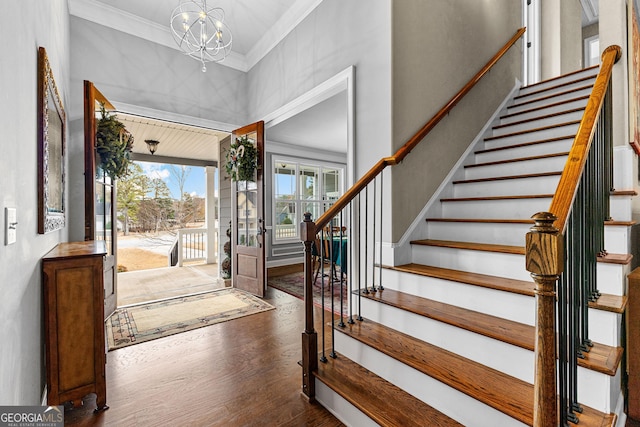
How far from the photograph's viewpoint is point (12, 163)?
1199mm

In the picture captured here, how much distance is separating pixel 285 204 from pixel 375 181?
3.87 m

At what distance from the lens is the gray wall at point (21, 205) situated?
111 cm

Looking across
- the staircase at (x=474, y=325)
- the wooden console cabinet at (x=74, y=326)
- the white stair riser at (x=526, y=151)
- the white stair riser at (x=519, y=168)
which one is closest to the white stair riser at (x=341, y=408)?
the staircase at (x=474, y=325)

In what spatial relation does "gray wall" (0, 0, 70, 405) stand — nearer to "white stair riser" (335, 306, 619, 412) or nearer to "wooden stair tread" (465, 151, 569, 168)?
"white stair riser" (335, 306, 619, 412)

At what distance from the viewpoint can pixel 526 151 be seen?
2.89 m

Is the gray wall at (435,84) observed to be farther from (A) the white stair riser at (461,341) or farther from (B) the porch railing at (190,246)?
(B) the porch railing at (190,246)

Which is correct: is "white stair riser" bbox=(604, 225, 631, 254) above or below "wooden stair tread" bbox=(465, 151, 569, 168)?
below

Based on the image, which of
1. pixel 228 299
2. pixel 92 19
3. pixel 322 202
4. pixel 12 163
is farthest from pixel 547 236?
pixel 322 202

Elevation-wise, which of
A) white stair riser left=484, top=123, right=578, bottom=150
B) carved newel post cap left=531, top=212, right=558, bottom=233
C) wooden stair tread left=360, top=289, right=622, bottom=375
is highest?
white stair riser left=484, top=123, right=578, bottom=150

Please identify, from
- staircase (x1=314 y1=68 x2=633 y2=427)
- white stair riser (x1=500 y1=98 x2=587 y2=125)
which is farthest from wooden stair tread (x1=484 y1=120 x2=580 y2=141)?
white stair riser (x1=500 y1=98 x2=587 y2=125)

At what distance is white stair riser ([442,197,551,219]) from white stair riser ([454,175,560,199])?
0.21 metres

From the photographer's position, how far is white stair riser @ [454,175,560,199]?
2.40 meters

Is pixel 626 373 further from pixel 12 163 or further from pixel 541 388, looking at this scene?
pixel 12 163

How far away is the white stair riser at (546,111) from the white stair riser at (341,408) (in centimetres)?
341
